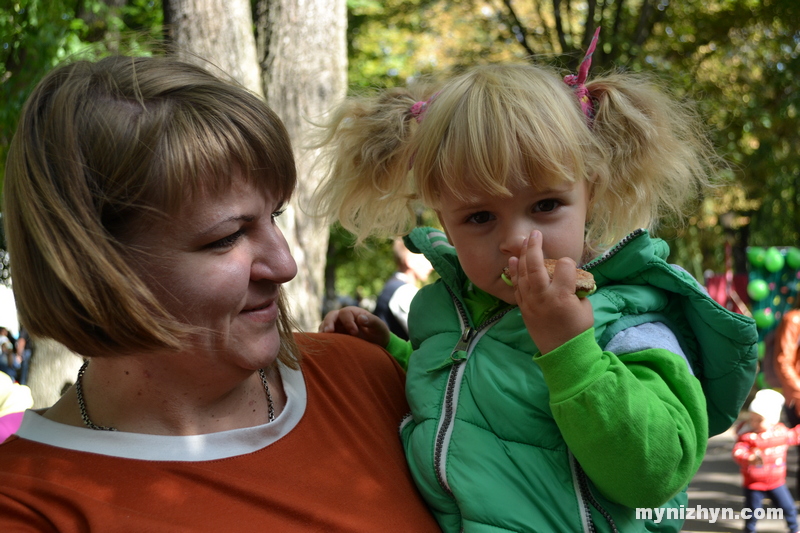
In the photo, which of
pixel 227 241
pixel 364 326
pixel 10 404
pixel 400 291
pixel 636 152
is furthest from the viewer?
pixel 400 291

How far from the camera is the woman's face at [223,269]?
159 cm

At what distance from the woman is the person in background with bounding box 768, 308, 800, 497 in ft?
18.1

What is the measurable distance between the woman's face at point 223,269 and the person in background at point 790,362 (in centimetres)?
582

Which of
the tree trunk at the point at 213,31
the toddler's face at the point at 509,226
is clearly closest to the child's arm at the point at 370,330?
the toddler's face at the point at 509,226

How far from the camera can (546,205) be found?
1842mm

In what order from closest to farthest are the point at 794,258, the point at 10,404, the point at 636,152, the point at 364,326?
1. the point at 636,152
2. the point at 364,326
3. the point at 10,404
4. the point at 794,258

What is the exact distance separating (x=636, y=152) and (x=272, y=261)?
1.09m

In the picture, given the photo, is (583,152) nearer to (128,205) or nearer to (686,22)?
(128,205)

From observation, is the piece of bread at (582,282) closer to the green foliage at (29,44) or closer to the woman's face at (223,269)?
the woman's face at (223,269)

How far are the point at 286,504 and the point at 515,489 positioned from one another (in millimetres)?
525

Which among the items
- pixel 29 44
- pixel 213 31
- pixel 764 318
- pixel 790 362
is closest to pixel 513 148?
pixel 213 31

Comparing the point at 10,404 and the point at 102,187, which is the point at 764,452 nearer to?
the point at 10,404

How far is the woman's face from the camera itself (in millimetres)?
1586

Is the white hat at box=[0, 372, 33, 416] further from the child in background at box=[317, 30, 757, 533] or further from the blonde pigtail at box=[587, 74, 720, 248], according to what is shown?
the blonde pigtail at box=[587, 74, 720, 248]
